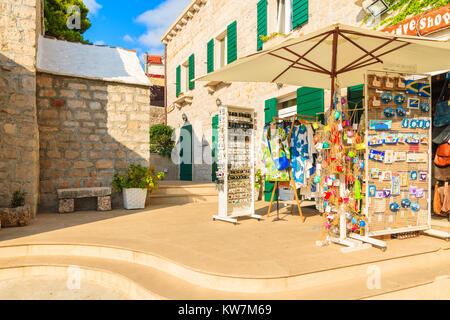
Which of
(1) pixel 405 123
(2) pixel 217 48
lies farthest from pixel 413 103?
(2) pixel 217 48

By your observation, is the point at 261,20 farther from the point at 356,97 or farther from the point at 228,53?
the point at 356,97

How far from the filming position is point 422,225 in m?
3.82

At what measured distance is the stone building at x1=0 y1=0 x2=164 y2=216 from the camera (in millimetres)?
5156

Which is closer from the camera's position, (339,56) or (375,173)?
(375,173)

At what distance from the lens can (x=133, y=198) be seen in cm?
652

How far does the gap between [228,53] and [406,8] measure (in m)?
5.15

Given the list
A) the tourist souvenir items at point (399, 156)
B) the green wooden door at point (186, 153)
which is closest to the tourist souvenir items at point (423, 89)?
the tourist souvenir items at point (399, 156)

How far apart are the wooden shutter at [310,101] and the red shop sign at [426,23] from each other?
64.4 inches

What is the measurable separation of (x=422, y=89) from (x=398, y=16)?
1422 millimetres

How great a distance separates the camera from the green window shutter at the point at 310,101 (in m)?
5.81

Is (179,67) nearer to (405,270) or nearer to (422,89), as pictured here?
(422,89)

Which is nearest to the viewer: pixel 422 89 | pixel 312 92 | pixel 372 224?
pixel 372 224
